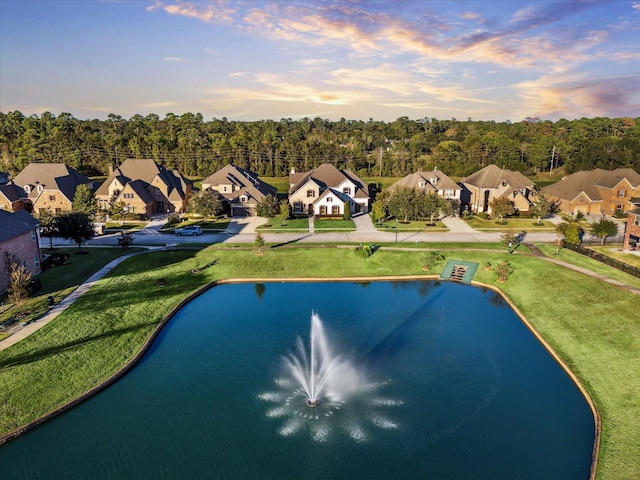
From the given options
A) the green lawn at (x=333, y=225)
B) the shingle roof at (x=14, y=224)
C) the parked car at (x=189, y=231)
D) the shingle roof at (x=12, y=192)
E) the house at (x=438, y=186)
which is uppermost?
the house at (x=438, y=186)

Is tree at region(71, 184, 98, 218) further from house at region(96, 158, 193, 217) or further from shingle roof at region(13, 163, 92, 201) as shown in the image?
shingle roof at region(13, 163, 92, 201)

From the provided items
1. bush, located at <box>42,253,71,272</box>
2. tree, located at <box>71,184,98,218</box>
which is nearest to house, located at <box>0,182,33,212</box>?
tree, located at <box>71,184,98,218</box>

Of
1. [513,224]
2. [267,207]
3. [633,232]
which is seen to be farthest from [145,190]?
[633,232]

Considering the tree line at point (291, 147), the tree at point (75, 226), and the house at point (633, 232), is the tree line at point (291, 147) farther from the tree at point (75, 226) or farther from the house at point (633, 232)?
the tree at point (75, 226)

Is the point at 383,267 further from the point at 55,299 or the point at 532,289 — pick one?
the point at 55,299

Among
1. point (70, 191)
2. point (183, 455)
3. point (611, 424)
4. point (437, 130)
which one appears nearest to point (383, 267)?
point (611, 424)

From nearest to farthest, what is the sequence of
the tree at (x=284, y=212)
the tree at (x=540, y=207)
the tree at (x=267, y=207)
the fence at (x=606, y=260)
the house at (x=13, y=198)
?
1. the fence at (x=606, y=260)
2. the tree at (x=540, y=207)
3. the tree at (x=267, y=207)
4. the tree at (x=284, y=212)
5. the house at (x=13, y=198)

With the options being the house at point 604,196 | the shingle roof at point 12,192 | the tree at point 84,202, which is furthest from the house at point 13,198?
the house at point 604,196
